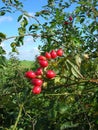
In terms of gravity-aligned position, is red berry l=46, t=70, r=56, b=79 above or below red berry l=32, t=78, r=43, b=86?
above

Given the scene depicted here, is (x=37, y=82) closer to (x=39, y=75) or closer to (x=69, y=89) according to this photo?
(x=39, y=75)

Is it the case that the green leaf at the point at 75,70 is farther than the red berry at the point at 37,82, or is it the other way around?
the green leaf at the point at 75,70

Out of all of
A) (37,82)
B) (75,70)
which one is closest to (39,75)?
(37,82)

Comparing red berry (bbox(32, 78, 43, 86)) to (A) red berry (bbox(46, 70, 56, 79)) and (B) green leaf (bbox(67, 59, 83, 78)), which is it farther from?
(B) green leaf (bbox(67, 59, 83, 78))

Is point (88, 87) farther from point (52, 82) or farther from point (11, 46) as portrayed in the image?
point (11, 46)

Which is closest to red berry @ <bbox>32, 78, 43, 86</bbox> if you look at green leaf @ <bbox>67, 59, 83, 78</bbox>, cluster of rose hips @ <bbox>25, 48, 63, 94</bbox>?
cluster of rose hips @ <bbox>25, 48, 63, 94</bbox>

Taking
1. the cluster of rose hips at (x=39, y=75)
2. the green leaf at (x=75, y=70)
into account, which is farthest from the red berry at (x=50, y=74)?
the green leaf at (x=75, y=70)

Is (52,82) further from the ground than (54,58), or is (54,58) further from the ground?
(54,58)

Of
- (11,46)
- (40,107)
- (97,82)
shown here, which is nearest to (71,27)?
(11,46)

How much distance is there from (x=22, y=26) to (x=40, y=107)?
1.52m

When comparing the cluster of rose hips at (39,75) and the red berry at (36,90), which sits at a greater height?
the cluster of rose hips at (39,75)

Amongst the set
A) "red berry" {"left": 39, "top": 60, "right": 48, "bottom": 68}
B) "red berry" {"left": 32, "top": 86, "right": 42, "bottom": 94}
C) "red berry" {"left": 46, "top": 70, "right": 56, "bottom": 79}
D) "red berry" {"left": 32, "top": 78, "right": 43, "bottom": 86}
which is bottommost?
"red berry" {"left": 32, "top": 86, "right": 42, "bottom": 94}

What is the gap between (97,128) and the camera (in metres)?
2.58

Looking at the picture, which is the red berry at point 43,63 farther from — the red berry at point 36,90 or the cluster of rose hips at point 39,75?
the red berry at point 36,90
